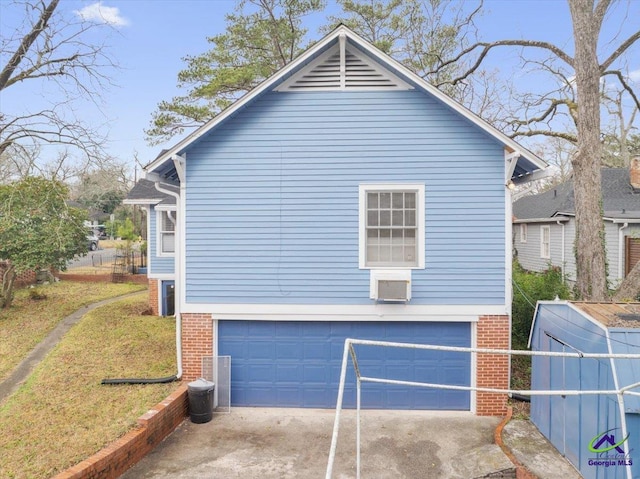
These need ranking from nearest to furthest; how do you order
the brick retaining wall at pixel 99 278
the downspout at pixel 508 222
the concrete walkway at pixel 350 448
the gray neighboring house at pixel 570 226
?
the concrete walkway at pixel 350 448
the downspout at pixel 508 222
the gray neighboring house at pixel 570 226
the brick retaining wall at pixel 99 278

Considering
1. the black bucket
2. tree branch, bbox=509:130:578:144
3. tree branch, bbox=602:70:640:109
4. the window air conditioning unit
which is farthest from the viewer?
tree branch, bbox=509:130:578:144

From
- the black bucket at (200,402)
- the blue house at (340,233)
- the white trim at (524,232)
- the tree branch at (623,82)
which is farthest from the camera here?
the white trim at (524,232)

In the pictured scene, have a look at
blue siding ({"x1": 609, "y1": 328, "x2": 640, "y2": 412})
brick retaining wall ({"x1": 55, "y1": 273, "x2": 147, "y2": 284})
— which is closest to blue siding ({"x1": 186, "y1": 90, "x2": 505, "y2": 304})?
blue siding ({"x1": 609, "y1": 328, "x2": 640, "y2": 412})

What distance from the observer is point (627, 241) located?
1541 centimetres

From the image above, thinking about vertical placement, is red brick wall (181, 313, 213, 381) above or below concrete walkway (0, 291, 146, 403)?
above

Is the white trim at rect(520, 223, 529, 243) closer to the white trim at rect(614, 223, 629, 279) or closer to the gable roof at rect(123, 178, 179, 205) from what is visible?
the white trim at rect(614, 223, 629, 279)

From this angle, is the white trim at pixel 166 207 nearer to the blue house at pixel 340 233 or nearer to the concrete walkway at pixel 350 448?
the blue house at pixel 340 233

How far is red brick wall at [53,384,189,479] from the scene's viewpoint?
5.34 meters

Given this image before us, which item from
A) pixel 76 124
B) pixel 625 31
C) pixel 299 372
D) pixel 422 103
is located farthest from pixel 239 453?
pixel 625 31

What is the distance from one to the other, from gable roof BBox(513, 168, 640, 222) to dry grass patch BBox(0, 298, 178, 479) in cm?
1455

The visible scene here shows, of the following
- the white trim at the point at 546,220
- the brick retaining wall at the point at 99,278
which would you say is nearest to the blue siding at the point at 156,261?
the brick retaining wall at the point at 99,278

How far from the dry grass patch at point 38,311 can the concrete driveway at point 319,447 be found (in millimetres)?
5217

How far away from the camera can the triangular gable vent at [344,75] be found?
8.12 metres

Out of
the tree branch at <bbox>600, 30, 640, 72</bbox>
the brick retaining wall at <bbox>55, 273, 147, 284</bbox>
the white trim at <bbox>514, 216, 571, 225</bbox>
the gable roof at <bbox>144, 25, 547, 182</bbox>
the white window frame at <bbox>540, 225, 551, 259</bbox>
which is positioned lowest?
the brick retaining wall at <bbox>55, 273, 147, 284</bbox>
